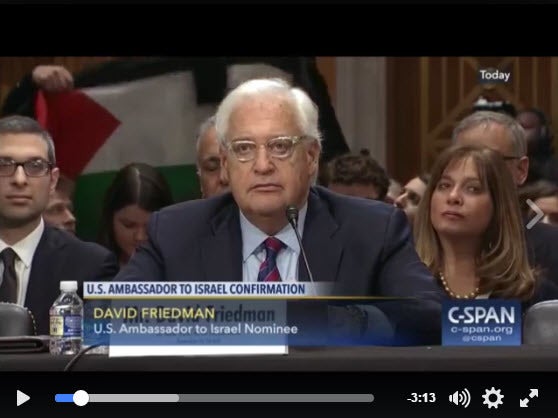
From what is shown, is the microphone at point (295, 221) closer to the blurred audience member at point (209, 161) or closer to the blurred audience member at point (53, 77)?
the blurred audience member at point (209, 161)

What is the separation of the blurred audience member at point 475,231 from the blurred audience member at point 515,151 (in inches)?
1.3

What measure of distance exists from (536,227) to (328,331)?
99 centimetres

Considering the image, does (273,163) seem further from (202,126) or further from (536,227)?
(536,227)

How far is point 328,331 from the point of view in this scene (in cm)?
632

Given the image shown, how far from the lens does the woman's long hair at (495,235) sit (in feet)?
21.1

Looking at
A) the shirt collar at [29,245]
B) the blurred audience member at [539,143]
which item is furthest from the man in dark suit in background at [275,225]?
the blurred audience member at [539,143]

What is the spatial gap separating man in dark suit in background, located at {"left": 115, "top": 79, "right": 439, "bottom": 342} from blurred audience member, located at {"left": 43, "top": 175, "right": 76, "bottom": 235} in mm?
319

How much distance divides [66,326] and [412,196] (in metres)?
1.53

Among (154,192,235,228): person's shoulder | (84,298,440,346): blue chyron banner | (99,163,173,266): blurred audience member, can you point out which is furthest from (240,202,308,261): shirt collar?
(99,163,173,266): blurred audience member

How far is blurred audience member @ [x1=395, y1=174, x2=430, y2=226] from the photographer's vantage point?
6.44 metres

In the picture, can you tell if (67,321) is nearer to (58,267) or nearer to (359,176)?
(58,267)
